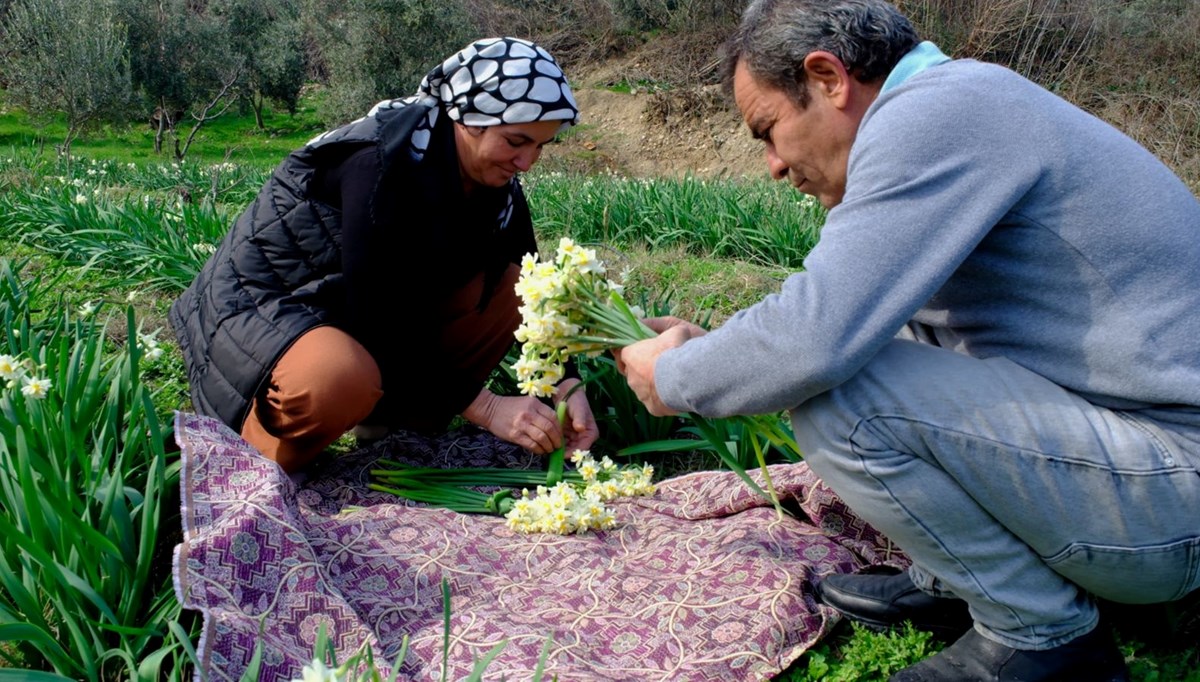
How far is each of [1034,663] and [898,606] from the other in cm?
32

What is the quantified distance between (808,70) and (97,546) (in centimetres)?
153

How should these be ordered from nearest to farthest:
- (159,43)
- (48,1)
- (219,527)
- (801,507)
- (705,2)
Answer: (219,527) < (801,507) < (48,1) < (705,2) < (159,43)

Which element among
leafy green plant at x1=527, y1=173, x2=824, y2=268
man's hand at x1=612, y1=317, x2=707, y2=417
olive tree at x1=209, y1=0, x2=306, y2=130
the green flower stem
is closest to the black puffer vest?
the green flower stem

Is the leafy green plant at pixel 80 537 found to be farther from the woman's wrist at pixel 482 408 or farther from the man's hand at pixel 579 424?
the man's hand at pixel 579 424

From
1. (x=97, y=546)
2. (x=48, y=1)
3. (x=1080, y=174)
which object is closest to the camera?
(x=1080, y=174)

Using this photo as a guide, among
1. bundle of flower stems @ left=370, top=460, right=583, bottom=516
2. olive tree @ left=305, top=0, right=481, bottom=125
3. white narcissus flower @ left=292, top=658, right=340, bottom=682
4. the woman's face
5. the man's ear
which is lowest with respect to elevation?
olive tree @ left=305, top=0, right=481, bottom=125

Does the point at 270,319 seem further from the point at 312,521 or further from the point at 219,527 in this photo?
the point at 219,527

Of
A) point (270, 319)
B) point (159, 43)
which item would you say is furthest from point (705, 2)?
point (270, 319)

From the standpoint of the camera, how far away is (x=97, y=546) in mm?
1663

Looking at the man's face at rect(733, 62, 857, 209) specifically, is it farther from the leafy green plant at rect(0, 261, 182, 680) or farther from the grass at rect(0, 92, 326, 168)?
the grass at rect(0, 92, 326, 168)

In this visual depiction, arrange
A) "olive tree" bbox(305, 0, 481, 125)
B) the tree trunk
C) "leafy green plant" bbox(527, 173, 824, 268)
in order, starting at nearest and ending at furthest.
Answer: "leafy green plant" bbox(527, 173, 824, 268), "olive tree" bbox(305, 0, 481, 125), the tree trunk

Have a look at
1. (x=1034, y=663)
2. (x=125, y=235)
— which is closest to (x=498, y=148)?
(x=1034, y=663)

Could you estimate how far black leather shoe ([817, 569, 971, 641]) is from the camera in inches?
76.6

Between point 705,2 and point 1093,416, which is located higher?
point 1093,416
